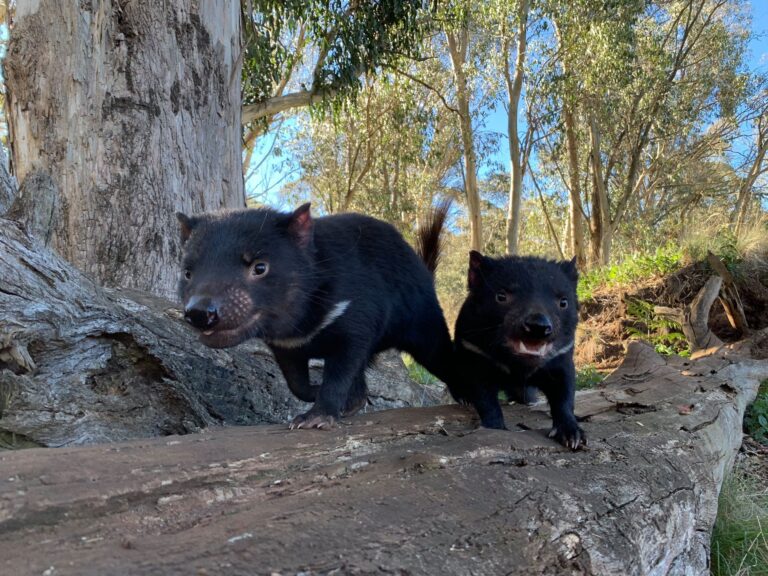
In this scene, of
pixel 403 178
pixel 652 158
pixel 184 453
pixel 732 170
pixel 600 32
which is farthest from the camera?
pixel 732 170

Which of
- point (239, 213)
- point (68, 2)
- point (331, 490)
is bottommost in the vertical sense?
point (331, 490)

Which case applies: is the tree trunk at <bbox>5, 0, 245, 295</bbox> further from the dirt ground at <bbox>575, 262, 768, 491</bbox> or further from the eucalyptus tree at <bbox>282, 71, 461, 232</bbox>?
the eucalyptus tree at <bbox>282, 71, 461, 232</bbox>

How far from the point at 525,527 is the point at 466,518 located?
0.63 feet

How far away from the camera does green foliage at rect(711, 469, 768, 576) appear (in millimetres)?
2998

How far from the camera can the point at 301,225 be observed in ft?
8.18

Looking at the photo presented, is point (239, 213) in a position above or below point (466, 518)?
above

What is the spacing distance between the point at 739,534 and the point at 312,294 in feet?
8.42

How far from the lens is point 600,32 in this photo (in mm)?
13961

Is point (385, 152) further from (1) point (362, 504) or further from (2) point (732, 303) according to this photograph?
(1) point (362, 504)

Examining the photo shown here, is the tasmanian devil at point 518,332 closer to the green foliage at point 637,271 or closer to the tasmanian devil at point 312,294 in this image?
the tasmanian devil at point 312,294

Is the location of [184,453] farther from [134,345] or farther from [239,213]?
[134,345]

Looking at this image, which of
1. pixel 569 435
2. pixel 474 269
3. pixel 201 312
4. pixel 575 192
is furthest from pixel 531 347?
pixel 575 192

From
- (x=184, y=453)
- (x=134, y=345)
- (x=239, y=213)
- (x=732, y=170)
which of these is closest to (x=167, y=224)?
(x=134, y=345)

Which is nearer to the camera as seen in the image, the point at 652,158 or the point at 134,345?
the point at 134,345
